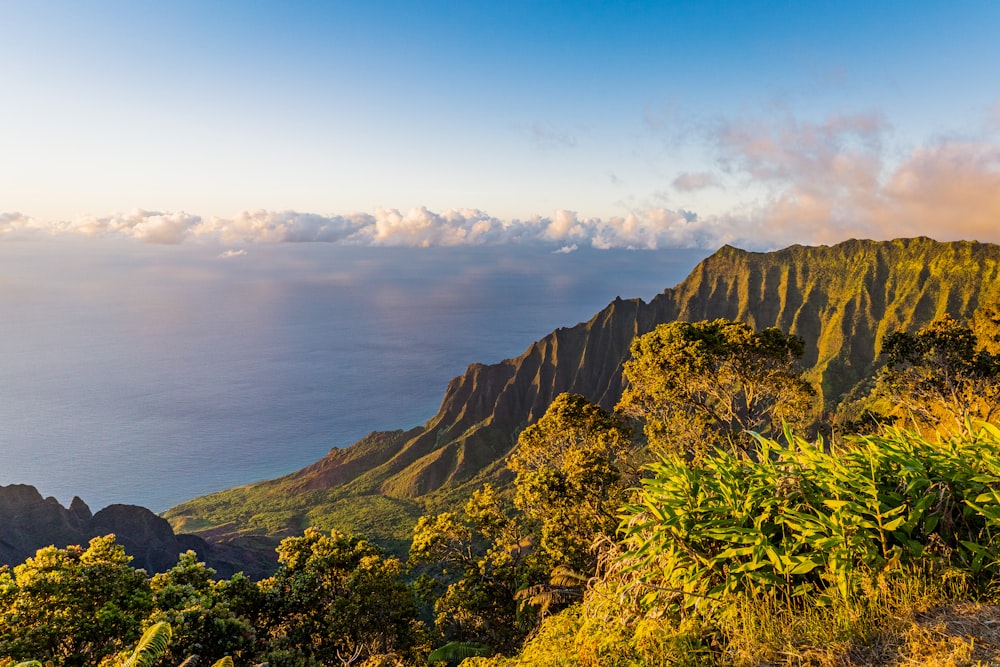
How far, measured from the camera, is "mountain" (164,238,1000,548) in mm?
130125

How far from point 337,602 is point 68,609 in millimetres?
7644

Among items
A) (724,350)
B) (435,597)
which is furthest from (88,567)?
(724,350)

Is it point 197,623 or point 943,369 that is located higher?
point 943,369

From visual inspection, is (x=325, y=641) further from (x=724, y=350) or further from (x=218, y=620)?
(x=724, y=350)

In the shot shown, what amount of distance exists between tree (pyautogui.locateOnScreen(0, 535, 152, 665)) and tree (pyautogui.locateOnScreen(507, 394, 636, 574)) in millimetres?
13203

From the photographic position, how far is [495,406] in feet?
602

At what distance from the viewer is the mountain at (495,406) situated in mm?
130125

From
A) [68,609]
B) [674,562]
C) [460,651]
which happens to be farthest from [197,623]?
[674,562]

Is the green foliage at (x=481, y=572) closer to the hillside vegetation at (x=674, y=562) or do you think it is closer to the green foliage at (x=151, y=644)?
the hillside vegetation at (x=674, y=562)

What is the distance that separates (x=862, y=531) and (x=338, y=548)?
18.9 meters

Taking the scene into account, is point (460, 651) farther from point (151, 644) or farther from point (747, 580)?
point (747, 580)

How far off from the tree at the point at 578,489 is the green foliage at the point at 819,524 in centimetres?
1568

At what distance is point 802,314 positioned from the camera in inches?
7776

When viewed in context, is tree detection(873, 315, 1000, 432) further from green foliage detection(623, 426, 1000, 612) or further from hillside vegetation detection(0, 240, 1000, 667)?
green foliage detection(623, 426, 1000, 612)
